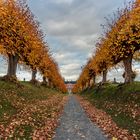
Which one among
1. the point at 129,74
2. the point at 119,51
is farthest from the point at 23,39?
the point at 129,74

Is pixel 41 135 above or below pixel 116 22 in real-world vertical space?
below

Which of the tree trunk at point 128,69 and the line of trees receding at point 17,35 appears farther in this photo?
the tree trunk at point 128,69

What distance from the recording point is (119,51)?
52.2 m

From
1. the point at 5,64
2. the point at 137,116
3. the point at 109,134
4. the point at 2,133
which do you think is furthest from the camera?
the point at 5,64

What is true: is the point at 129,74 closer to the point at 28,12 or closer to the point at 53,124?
the point at 28,12

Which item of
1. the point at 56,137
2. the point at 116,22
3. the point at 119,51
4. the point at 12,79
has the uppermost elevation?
the point at 116,22

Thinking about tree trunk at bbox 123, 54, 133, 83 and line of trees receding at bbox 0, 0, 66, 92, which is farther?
tree trunk at bbox 123, 54, 133, 83

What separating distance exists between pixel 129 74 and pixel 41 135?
39193 mm

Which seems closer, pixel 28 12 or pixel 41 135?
pixel 41 135

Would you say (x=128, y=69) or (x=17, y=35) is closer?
(x=17, y=35)

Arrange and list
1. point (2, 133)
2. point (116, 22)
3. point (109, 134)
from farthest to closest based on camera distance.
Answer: point (116, 22) → point (109, 134) → point (2, 133)

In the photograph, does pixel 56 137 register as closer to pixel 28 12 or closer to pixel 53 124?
pixel 53 124

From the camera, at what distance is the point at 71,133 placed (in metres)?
22.1

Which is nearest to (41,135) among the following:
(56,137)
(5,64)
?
(56,137)
